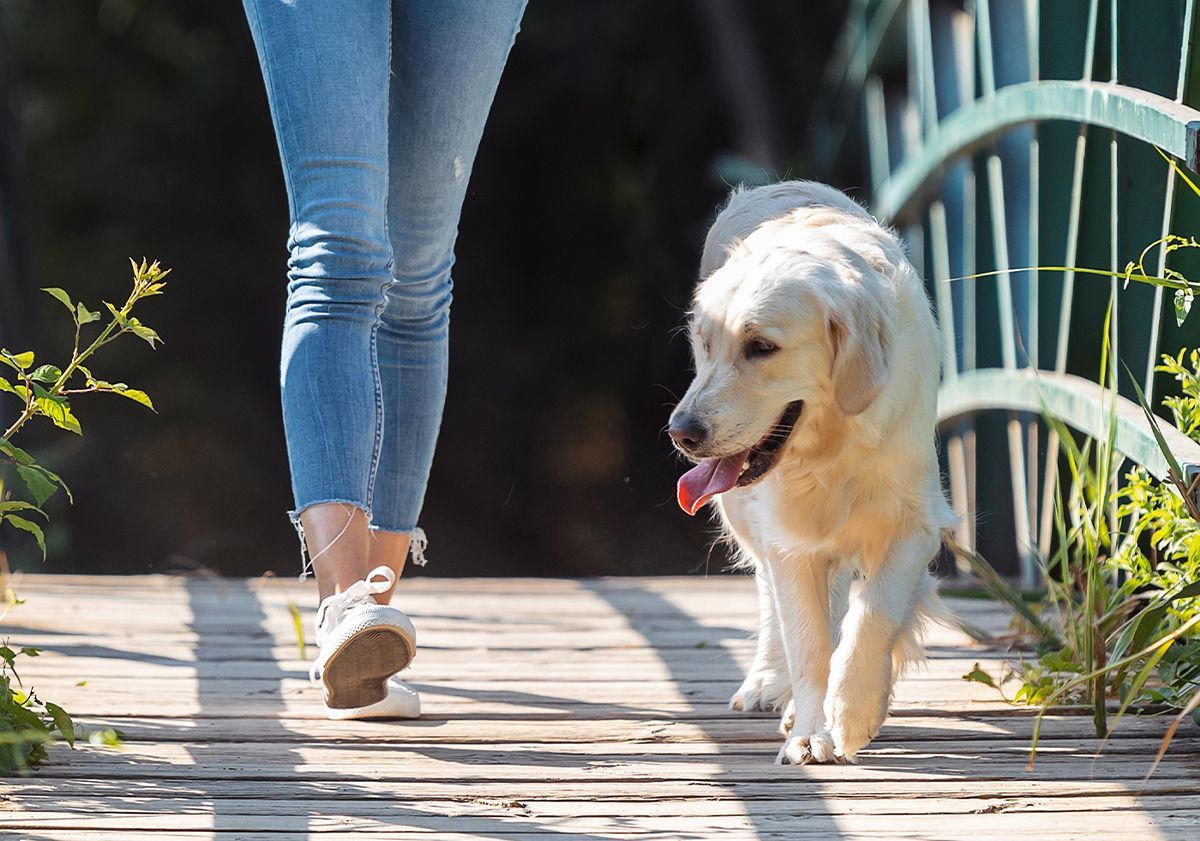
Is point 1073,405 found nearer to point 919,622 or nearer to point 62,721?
point 919,622

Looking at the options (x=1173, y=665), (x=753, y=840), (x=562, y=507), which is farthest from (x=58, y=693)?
(x=562, y=507)

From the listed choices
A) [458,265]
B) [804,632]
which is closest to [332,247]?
[804,632]

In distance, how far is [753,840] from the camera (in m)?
1.86

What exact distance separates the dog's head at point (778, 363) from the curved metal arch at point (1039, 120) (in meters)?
0.54

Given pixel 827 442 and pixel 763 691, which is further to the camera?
pixel 763 691

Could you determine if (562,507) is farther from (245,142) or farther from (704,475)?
(704,475)

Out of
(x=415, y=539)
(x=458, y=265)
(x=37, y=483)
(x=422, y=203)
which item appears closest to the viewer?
(x=37, y=483)

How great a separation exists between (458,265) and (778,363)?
30.7 feet

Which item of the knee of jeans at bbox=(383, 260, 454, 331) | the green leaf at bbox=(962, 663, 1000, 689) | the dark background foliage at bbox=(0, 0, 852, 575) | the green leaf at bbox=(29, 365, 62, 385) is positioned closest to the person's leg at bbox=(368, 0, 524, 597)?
the knee of jeans at bbox=(383, 260, 454, 331)

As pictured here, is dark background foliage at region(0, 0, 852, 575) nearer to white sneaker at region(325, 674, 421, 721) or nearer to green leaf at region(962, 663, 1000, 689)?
green leaf at region(962, 663, 1000, 689)

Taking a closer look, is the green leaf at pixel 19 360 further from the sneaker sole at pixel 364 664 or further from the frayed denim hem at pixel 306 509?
the sneaker sole at pixel 364 664

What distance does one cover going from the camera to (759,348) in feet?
7.61

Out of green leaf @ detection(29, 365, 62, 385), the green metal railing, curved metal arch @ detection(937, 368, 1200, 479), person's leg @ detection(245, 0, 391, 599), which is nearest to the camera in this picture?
green leaf @ detection(29, 365, 62, 385)

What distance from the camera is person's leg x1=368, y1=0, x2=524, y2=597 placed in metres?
2.54
